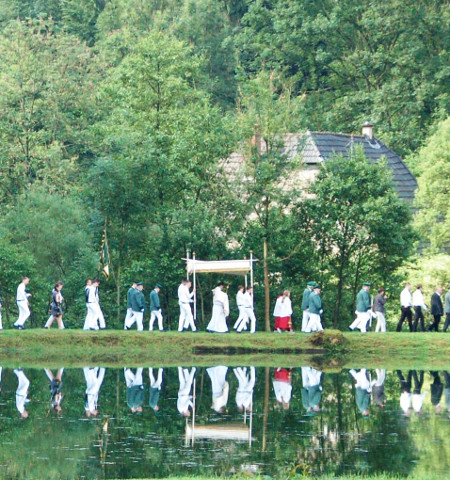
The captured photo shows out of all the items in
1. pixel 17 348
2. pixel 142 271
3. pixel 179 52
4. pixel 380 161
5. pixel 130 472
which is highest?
pixel 179 52

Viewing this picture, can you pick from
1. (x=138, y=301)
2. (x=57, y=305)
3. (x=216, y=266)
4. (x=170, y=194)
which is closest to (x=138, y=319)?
(x=138, y=301)

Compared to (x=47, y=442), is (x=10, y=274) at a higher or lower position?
higher

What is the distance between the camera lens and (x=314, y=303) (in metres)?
39.1

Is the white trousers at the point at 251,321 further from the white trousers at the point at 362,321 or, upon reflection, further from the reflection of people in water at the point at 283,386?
the reflection of people in water at the point at 283,386

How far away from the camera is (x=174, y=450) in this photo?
2138 cm

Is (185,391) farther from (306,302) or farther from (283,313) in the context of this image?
(283,313)

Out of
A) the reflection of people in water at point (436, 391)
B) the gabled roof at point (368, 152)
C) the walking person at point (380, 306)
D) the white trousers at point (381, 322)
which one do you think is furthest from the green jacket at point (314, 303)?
the gabled roof at point (368, 152)

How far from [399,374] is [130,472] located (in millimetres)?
14850

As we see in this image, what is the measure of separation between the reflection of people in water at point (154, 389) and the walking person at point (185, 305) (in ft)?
19.2

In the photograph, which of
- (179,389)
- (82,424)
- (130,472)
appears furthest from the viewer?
(179,389)

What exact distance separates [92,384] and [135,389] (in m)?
1.44

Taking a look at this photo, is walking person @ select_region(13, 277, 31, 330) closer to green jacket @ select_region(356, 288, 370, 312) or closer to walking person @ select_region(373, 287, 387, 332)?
green jacket @ select_region(356, 288, 370, 312)

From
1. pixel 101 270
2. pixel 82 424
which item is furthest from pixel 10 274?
pixel 82 424

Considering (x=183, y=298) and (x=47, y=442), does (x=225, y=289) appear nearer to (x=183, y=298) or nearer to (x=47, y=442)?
(x=183, y=298)
